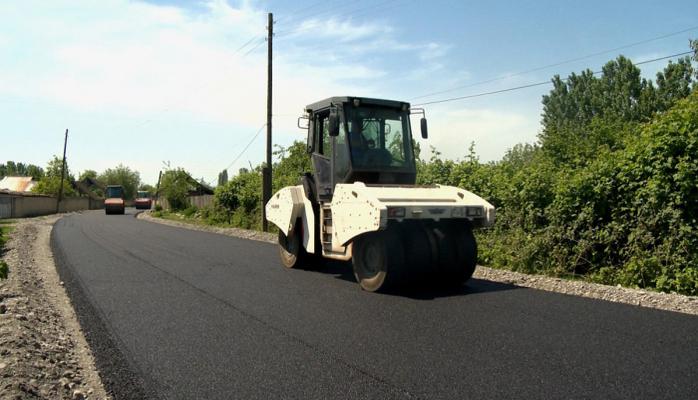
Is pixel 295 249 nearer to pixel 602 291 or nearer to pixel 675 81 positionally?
pixel 602 291

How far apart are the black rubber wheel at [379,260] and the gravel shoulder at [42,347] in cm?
372

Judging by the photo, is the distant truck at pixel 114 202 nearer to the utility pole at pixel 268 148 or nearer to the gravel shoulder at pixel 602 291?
the utility pole at pixel 268 148

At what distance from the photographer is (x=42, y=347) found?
205 inches

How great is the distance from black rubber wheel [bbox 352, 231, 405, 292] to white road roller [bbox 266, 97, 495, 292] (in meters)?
0.01

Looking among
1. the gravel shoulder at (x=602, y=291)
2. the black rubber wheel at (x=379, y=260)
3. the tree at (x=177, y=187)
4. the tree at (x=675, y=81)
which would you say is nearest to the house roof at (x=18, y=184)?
the tree at (x=177, y=187)

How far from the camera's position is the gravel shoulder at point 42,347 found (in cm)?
405

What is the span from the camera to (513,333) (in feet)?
18.1

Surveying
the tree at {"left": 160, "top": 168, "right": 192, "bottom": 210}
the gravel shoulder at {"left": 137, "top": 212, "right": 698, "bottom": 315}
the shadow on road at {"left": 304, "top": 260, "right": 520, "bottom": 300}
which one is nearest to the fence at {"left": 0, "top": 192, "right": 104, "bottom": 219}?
the tree at {"left": 160, "top": 168, "right": 192, "bottom": 210}

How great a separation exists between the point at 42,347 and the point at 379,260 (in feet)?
13.8

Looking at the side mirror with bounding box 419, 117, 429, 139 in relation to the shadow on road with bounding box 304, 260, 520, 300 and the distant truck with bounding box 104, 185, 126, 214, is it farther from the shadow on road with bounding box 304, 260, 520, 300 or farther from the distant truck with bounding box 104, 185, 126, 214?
the distant truck with bounding box 104, 185, 126, 214

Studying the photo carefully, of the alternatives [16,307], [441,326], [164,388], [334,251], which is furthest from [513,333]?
[16,307]

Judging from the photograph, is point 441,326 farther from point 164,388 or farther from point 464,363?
point 164,388

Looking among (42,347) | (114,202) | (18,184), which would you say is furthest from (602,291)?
(18,184)

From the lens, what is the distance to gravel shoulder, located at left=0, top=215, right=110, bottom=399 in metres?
4.05
